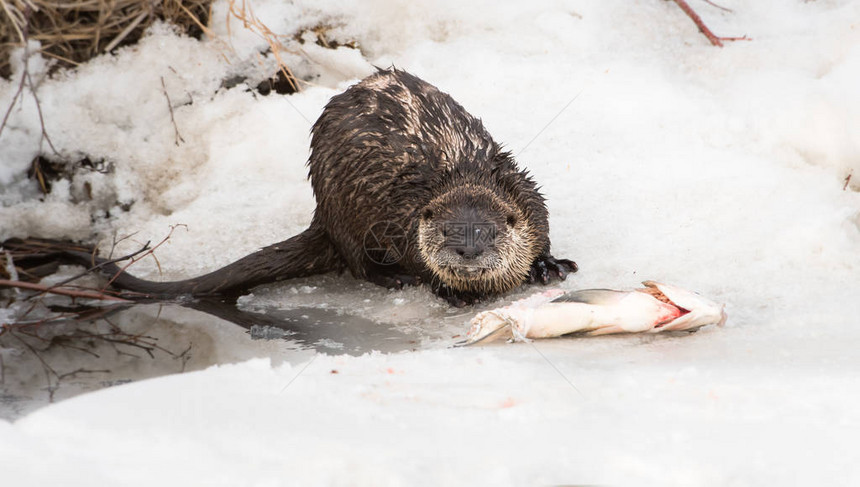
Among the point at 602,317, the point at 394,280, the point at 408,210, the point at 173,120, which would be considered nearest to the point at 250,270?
the point at 394,280

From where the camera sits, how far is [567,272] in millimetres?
3754

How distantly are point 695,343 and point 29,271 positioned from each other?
2.89 meters

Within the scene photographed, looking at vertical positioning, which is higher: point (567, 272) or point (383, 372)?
point (383, 372)

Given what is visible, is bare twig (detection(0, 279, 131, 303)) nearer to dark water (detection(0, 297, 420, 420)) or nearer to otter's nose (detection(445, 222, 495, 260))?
dark water (detection(0, 297, 420, 420))

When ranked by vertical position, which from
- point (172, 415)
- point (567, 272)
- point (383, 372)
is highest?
point (172, 415)

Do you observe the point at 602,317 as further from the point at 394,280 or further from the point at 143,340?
the point at 143,340

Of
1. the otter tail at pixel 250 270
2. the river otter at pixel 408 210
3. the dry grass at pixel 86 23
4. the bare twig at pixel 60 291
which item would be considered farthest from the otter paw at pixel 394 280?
the dry grass at pixel 86 23

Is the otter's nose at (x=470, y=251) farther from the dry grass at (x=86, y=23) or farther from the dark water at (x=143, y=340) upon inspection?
the dry grass at (x=86, y=23)

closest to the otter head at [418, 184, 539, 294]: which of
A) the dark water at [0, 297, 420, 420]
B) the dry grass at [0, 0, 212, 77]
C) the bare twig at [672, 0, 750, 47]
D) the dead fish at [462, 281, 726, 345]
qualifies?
the dark water at [0, 297, 420, 420]

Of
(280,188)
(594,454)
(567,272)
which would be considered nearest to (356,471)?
(594,454)

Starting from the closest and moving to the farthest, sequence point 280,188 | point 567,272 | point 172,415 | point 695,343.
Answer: point 172,415, point 695,343, point 567,272, point 280,188

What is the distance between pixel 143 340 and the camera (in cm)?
328

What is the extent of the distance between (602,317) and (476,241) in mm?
735

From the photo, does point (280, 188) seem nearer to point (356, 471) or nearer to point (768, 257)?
point (768, 257)
